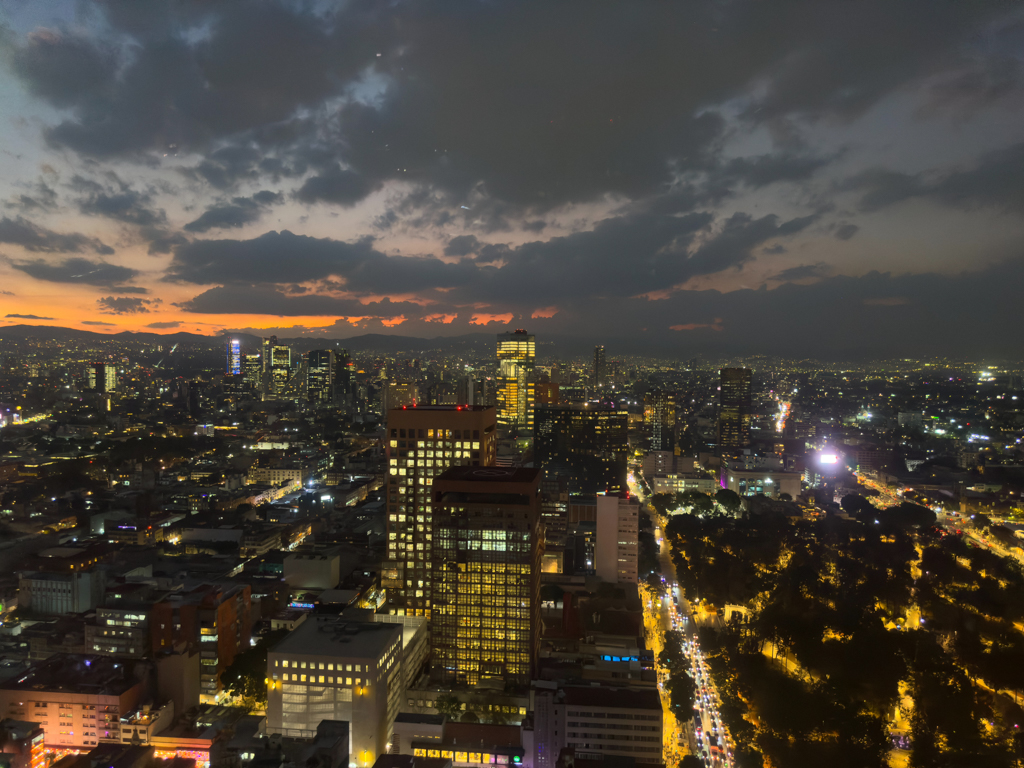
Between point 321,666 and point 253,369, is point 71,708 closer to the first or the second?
point 321,666

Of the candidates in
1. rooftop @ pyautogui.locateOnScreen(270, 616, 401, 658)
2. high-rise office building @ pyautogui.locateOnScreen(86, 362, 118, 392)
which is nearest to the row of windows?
rooftop @ pyautogui.locateOnScreen(270, 616, 401, 658)

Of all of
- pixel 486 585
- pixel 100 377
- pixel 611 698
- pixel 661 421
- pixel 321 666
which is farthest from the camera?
pixel 100 377

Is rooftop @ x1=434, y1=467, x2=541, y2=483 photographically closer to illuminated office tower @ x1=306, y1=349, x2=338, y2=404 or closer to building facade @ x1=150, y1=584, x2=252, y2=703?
building facade @ x1=150, y1=584, x2=252, y2=703

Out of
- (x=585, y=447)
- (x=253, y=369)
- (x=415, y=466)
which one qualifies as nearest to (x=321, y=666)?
(x=415, y=466)

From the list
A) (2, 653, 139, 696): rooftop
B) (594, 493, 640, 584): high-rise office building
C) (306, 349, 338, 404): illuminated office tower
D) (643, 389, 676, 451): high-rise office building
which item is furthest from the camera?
(306, 349, 338, 404): illuminated office tower

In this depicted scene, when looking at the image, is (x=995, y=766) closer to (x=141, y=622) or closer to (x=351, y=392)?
(x=141, y=622)

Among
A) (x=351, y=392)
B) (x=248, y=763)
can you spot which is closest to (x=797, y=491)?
(x=248, y=763)
